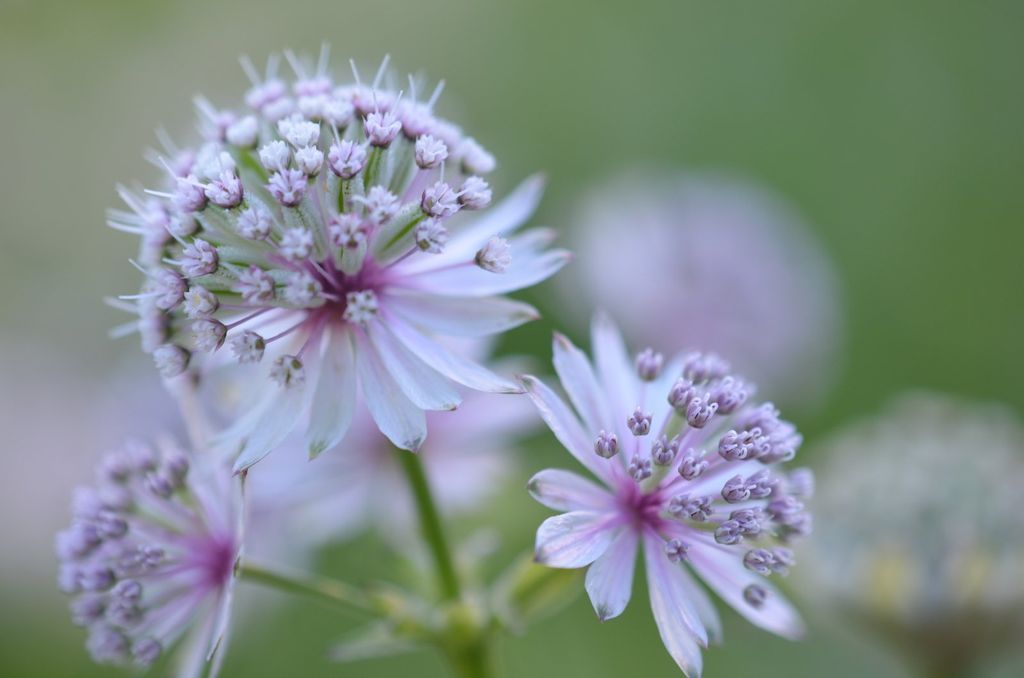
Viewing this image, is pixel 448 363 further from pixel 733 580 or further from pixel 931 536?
pixel 931 536

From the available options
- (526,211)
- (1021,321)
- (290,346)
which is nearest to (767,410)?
(526,211)

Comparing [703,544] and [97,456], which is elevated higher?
[703,544]

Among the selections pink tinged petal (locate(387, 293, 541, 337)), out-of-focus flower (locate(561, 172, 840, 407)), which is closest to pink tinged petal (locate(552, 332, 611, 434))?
pink tinged petal (locate(387, 293, 541, 337))

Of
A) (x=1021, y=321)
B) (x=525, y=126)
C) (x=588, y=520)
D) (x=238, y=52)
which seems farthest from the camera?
(x=238, y=52)

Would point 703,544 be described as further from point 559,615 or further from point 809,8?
point 809,8

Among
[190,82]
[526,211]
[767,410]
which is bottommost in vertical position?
[190,82]

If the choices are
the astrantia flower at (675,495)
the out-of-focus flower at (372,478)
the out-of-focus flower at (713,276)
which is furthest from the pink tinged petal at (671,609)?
the out-of-focus flower at (713,276)
